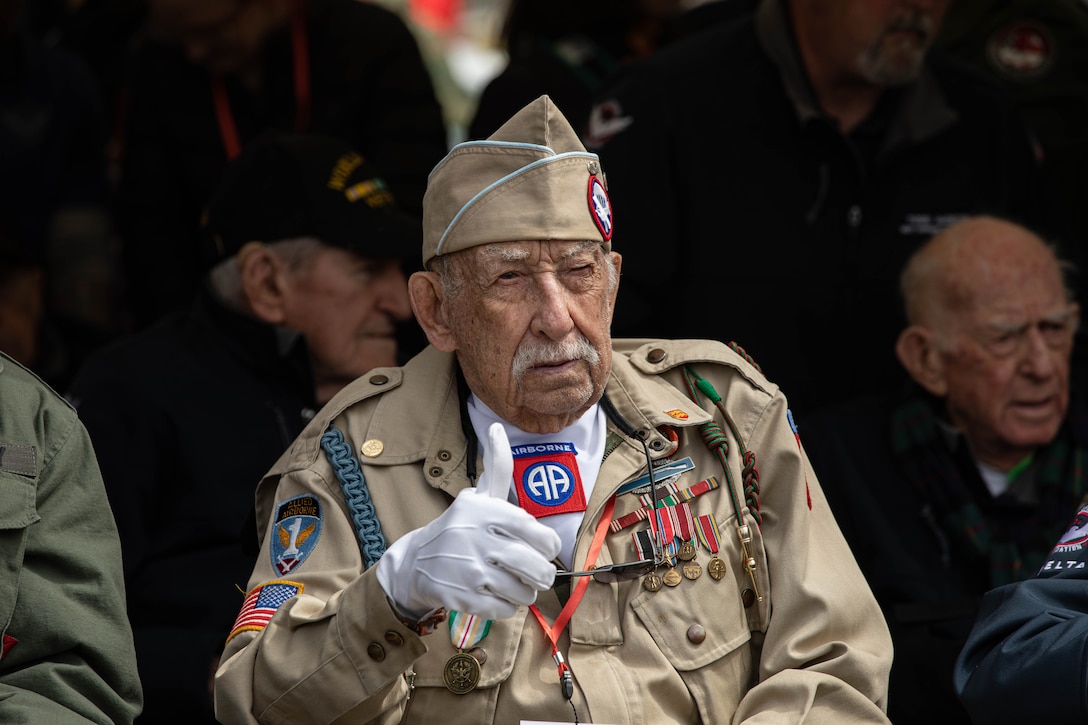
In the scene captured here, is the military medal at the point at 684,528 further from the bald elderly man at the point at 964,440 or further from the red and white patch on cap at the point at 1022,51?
the red and white patch on cap at the point at 1022,51

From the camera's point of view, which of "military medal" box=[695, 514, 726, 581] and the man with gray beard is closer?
"military medal" box=[695, 514, 726, 581]

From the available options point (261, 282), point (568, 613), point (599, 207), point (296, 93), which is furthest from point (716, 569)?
point (296, 93)

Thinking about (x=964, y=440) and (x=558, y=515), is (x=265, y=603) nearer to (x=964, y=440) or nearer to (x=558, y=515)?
(x=558, y=515)

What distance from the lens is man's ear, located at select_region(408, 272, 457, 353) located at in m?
3.53

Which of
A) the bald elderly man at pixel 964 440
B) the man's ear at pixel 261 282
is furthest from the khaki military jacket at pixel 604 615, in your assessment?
the man's ear at pixel 261 282


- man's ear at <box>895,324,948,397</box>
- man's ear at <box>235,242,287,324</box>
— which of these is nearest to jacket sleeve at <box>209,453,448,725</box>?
man's ear at <box>235,242,287,324</box>

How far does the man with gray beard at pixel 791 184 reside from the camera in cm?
514

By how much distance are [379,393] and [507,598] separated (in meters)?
0.79

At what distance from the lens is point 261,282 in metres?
4.73

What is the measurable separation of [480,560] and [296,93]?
2998 millimetres

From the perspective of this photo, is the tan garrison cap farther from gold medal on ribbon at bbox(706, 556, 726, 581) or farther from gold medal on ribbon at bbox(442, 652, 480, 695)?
gold medal on ribbon at bbox(442, 652, 480, 695)

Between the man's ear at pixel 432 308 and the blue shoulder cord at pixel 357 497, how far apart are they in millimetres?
308

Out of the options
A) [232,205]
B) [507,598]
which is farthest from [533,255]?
[232,205]

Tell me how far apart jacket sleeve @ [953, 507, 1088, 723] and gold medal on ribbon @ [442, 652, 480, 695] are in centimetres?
104
